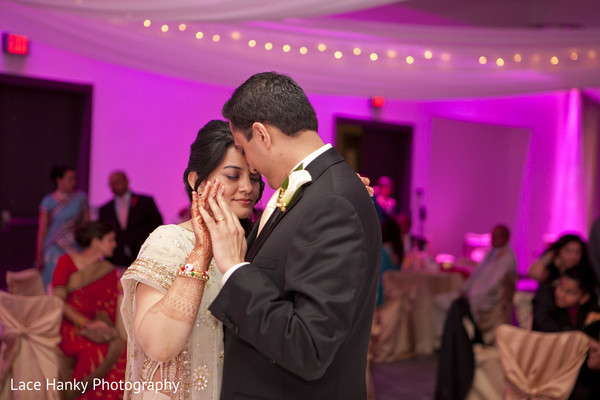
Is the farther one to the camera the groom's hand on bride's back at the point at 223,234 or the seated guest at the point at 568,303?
the seated guest at the point at 568,303

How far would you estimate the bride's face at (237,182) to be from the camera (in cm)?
200

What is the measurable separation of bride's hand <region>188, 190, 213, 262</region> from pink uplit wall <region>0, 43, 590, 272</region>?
5.48 metres

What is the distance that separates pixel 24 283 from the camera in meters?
4.35

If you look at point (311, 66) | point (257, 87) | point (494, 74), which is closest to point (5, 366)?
point (311, 66)

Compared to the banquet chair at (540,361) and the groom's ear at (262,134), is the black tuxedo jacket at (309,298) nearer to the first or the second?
the groom's ear at (262,134)

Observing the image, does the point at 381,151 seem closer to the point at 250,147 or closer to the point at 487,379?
the point at 487,379

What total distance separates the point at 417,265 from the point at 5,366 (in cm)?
443

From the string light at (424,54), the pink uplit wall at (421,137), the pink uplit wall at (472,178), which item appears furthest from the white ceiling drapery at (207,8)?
the pink uplit wall at (472,178)

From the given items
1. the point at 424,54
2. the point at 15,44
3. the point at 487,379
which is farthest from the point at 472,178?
the point at 487,379

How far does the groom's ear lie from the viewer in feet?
5.11

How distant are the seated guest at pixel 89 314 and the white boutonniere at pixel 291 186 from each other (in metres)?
2.46

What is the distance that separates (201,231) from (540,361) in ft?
8.72

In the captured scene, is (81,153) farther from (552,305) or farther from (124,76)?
(552,305)

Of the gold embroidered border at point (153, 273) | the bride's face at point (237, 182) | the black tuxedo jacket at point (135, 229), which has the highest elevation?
the bride's face at point (237, 182)
